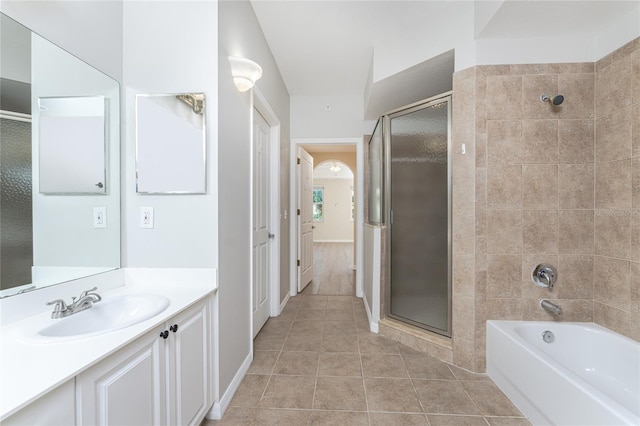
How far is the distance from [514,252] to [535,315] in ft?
1.56

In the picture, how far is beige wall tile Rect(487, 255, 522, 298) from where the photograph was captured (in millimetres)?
1926

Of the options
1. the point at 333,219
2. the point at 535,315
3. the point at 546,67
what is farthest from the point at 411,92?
the point at 333,219

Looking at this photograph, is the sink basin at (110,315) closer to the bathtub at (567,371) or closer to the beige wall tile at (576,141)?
the bathtub at (567,371)

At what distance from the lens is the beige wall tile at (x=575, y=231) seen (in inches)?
73.9

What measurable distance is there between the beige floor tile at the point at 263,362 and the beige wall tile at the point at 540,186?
218cm

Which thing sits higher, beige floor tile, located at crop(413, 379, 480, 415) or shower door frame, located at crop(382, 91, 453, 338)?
shower door frame, located at crop(382, 91, 453, 338)

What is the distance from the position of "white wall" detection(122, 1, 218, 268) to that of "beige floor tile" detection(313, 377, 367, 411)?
1.08m

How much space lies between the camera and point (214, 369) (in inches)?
59.7

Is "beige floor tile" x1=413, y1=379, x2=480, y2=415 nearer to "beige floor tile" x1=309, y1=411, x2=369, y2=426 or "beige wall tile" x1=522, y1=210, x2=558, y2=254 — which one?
"beige floor tile" x1=309, y1=411, x2=369, y2=426

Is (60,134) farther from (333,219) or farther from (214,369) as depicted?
(333,219)

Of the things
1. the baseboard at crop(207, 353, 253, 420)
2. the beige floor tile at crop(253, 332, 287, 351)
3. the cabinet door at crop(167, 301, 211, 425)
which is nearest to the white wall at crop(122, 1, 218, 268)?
the cabinet door at crop(167, 301, 211, 425)

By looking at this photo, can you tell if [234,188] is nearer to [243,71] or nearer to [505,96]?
[243,71]

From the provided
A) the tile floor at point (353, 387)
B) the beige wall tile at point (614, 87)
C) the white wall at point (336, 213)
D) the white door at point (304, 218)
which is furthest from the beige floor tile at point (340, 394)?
the white wall at point (336, 213)

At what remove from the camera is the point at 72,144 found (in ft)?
4.44
